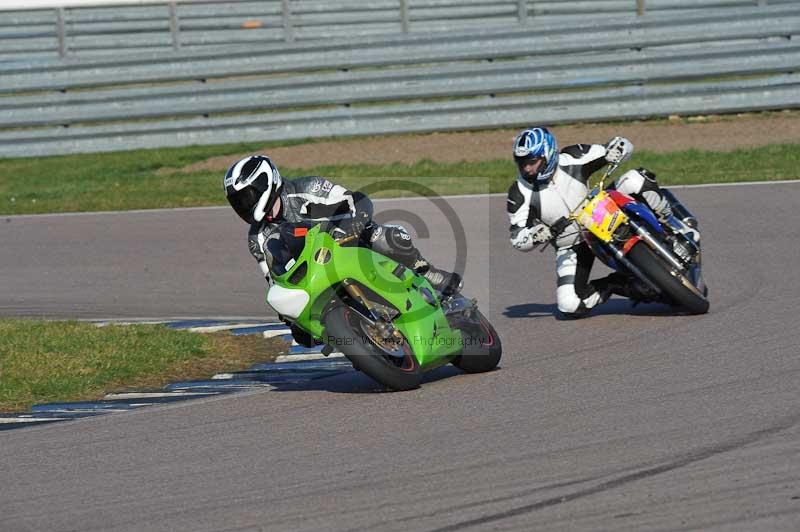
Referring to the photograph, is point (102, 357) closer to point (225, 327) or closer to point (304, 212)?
point (225, 327)

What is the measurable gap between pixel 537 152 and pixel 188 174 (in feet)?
31.8

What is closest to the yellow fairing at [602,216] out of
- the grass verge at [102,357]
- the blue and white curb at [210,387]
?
the blue and white curb at [210,387]

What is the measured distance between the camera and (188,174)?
18047mm

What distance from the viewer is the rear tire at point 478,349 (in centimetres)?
775

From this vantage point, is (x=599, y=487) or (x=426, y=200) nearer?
(x=599, y=487)

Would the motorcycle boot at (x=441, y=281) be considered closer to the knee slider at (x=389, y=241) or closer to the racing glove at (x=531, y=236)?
the knee slider at (x=389, y=241)

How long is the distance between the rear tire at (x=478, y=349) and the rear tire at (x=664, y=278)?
1.45 meters

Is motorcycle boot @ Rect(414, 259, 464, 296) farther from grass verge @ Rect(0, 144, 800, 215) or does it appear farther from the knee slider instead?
grass verge @ Rect(0, 144, 800, 215)

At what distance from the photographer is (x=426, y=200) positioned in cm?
1520

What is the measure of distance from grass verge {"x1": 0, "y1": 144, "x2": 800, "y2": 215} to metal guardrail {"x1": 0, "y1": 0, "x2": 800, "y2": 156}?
0.98 feet

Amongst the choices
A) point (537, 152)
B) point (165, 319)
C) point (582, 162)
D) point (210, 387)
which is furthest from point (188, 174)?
point (210, 387)

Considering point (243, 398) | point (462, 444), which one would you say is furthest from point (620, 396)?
point (243, 398)

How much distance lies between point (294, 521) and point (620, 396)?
2294 millimetres

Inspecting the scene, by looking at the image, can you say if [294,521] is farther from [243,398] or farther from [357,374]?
[357,374]
